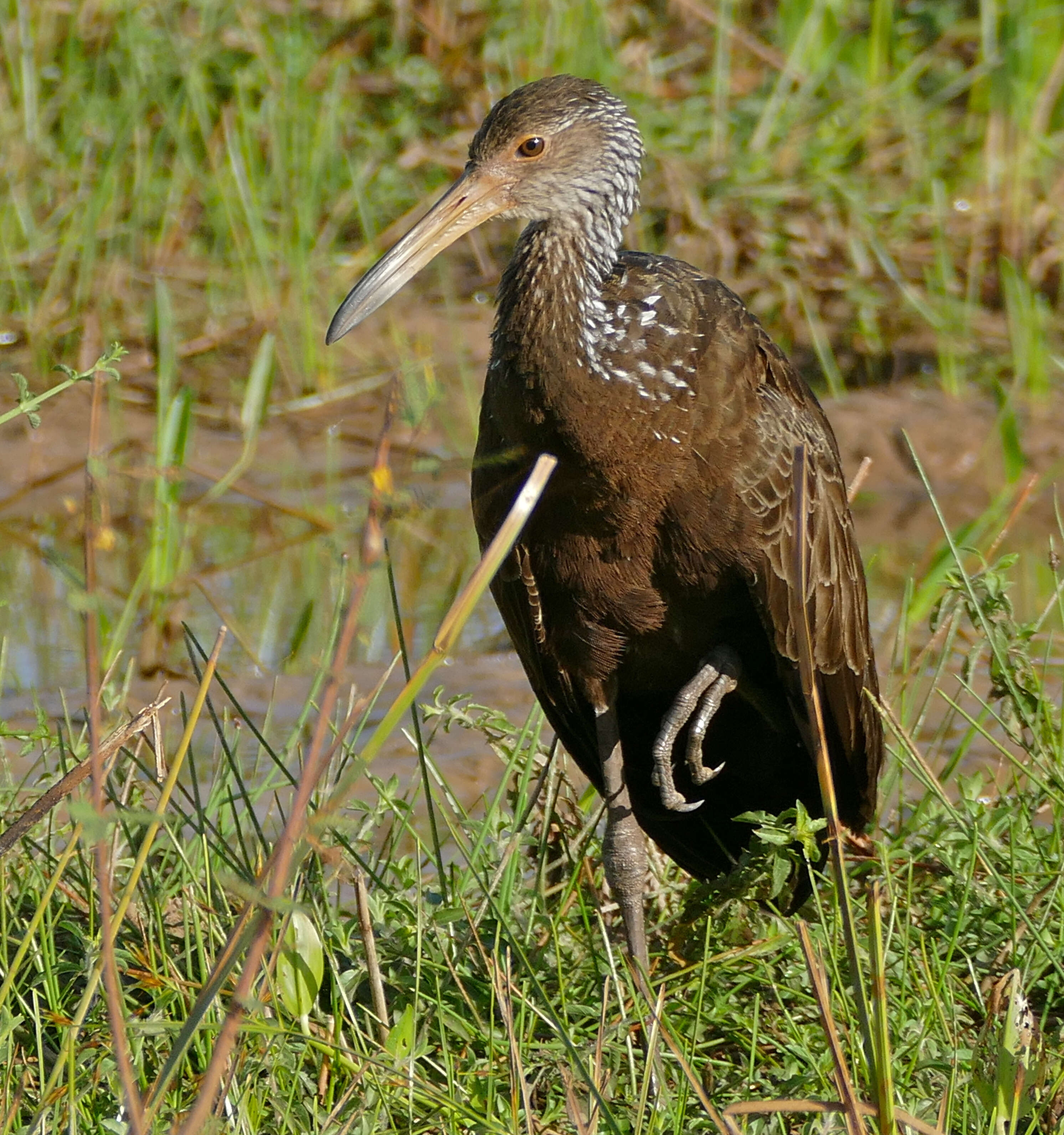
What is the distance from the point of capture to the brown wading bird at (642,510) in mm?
3006

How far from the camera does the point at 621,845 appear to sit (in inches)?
131

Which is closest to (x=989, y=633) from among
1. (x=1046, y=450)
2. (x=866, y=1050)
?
(x=866, y=1050)

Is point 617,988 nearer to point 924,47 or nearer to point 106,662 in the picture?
point 106,662

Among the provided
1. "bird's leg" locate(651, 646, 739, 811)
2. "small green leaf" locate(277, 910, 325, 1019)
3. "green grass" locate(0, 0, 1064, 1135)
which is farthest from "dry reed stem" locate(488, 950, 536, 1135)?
"bird's leg" locate(651, 646, 739, 811)

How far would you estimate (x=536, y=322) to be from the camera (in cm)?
302

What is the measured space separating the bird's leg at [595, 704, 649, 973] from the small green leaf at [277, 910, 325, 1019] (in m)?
0.66

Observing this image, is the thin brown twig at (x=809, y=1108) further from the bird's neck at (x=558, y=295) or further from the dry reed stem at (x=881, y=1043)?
the bird's neck at (x=558, y=295)

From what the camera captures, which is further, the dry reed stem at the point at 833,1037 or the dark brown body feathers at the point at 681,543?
the dark brown body feathers at the point at 681,543

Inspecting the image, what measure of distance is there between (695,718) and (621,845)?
0.28 metres

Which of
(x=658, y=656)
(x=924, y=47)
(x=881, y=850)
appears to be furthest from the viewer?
(x=924, y=47)

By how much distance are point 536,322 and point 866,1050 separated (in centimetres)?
142

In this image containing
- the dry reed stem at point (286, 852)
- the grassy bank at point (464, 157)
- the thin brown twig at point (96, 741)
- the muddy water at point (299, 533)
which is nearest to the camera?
the dry reed stem at point (286, 852)

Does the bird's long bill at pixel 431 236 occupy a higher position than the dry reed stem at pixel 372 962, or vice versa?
the bird's long bill at pixel 431 236

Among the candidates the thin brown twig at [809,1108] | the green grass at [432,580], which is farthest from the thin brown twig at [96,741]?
the thin brown twig at [809,1108]
